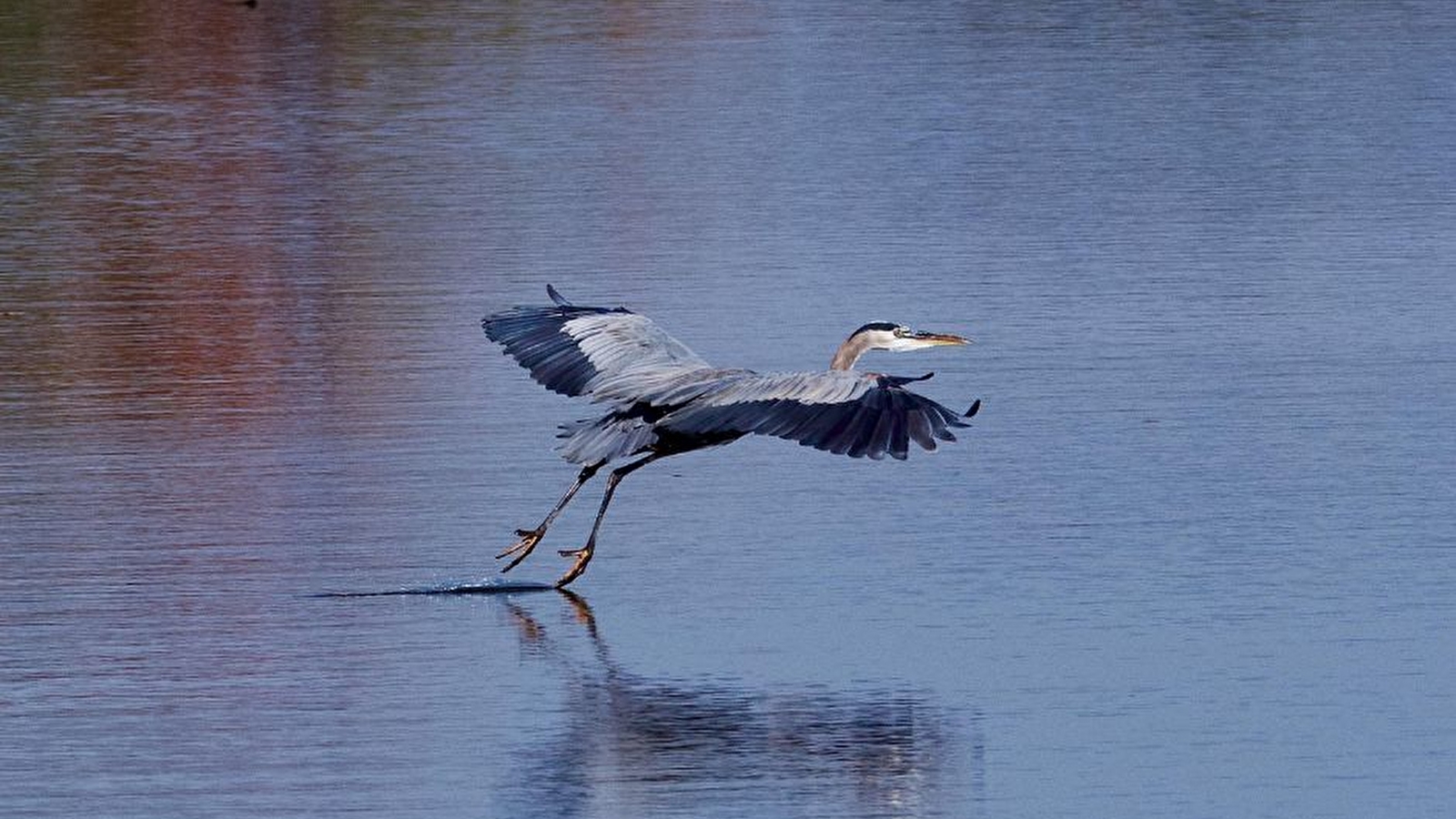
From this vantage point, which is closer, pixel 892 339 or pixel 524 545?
pixel 524 545

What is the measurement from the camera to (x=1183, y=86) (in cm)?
2389

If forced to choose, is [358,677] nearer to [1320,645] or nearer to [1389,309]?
[1320,645]

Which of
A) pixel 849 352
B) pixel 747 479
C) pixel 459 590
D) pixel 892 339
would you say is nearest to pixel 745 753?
pixel 459 590

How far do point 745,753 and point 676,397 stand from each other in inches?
76.7

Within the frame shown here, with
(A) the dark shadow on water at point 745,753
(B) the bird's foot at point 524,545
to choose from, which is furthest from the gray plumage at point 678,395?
(A) the dark shadow on water at point 745,753

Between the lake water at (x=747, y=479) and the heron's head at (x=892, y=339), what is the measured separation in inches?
20.6

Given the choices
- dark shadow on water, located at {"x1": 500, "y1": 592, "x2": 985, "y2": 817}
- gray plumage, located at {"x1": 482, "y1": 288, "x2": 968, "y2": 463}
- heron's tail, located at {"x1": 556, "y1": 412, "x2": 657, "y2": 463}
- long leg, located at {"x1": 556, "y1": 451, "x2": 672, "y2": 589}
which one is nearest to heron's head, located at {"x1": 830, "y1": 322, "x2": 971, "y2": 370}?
gray plumage, located at {"x1": 482, "y1": 288, "x2": 968, "y2": 463}

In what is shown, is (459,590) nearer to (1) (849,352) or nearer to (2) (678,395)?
(2) (678,395)

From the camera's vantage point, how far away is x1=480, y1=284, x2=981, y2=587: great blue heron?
8.48 meters

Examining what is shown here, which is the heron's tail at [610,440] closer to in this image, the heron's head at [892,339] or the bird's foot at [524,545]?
the bird's foot at [524,545]

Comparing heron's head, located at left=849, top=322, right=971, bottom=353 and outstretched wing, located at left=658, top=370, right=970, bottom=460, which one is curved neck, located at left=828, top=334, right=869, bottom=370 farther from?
outstretched wing, located at left=658, top=370, right=970, bottom=460

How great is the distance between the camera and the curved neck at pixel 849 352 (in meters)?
10.0

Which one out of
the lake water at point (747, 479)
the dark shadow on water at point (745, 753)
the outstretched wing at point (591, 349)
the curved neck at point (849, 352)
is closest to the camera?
the dark shadow on water at point (745, 753)

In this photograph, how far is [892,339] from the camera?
1020 cm
